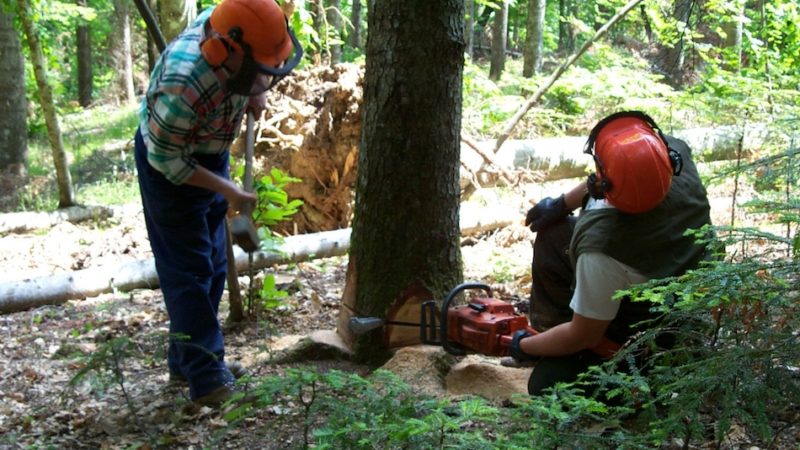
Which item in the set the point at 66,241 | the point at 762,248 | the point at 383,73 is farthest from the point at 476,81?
the point at 383,73

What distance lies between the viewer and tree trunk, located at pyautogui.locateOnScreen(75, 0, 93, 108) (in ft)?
63.9

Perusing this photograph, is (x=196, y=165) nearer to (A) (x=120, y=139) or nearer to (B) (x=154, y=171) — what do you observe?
(B) (x=154, y=171)

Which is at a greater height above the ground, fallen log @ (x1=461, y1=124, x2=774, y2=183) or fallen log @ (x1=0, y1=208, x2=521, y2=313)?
fallen log @ (x1=461, y1=124, x2=774, y2=183)

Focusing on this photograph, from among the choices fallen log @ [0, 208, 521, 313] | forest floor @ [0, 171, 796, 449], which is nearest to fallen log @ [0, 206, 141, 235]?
forest floor @ [0, 171, 796, 449]

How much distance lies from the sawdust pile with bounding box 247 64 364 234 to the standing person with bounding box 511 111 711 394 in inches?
159

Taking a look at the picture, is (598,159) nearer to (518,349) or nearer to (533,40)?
(518,349)

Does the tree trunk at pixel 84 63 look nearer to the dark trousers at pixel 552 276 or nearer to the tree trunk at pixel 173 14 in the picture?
the tree trunk at pixel 173 14

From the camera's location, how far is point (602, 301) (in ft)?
Result: 8.64

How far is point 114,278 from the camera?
5.52 metres

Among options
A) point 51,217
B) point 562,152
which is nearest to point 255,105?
point 51,217

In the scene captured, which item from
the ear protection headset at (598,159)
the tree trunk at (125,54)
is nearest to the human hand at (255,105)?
the ear protection headset at (598,159)

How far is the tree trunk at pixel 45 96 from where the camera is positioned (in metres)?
7.86

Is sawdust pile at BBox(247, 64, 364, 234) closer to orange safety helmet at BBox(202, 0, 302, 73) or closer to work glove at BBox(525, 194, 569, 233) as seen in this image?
work glove at BBox(525, 194, 569, 233)

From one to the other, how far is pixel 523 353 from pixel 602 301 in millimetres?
438
